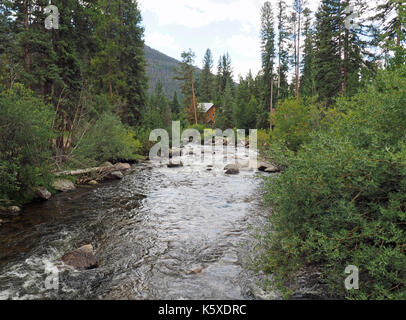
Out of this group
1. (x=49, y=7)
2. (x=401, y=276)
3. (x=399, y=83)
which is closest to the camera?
(x=401, y=276)

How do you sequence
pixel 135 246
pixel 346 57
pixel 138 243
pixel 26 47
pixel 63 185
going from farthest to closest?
pixel 346 57
pixel 26 47
pixel 63 185
pixel 138 243
pixel 135 246

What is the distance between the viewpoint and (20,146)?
29.7ft

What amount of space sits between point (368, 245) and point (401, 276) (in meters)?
0.46

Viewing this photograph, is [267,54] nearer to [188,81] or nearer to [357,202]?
[188,81]

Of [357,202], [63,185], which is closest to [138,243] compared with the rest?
[357,202]

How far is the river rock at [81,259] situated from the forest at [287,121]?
3641 mm

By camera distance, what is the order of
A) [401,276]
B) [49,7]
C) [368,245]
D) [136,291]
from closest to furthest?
1. [401,276]
2. [368,245]
3. [136,291]
4. [49,7]

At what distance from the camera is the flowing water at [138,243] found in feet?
15.2

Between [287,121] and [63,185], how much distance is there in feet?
41.2

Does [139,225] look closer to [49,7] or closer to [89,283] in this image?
[89,283]

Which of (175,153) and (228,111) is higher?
(228,111)

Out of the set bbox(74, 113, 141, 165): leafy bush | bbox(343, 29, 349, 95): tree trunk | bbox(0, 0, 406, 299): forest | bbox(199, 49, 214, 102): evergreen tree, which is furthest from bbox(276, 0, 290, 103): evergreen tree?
bbox(199, 49, 214, 102): evergreen tree

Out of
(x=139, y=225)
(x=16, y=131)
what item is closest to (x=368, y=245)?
(x=139, y=225)

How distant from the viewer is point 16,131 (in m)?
8.88
